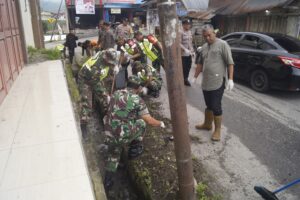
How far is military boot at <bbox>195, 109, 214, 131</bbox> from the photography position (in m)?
4.59

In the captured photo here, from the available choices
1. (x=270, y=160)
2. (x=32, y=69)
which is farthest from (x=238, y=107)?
(x=32, y=69)

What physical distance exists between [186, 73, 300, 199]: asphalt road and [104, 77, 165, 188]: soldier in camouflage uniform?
72.5 inches

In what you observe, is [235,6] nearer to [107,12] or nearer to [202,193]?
[202,193]

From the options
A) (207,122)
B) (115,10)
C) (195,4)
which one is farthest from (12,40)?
(115,10)

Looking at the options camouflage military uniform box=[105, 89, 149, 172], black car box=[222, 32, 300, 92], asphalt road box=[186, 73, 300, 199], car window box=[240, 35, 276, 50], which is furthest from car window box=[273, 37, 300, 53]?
camouflage military uniform box=[105, 89, 149, 172]

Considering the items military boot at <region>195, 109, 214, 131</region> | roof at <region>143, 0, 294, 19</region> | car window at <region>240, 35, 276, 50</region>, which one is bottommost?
military boot at <region>195, 109, 214, 131</region>

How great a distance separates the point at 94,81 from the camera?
163 inches

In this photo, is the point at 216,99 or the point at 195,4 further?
the point at 195,4

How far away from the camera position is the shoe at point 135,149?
3601 millimetres

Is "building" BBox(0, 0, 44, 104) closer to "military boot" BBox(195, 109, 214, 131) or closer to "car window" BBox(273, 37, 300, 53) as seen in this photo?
"military boot" BBox(195, 109, 214, 131)

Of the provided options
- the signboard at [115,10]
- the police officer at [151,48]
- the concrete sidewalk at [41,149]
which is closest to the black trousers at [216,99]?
the concrete sidewalk at [41,149]

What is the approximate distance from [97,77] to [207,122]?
6.73 ft

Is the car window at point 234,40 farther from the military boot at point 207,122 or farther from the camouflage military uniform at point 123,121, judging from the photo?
the camouflage military uniform at point 123,121

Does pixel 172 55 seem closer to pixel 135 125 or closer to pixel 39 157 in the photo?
pixel 135 125
